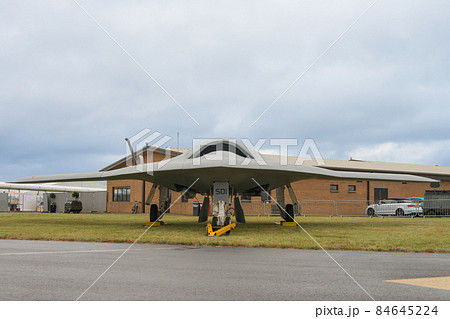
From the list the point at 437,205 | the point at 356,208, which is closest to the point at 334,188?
the point at 356,208

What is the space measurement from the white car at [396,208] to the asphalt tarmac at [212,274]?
25767mm

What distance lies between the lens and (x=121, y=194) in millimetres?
46062

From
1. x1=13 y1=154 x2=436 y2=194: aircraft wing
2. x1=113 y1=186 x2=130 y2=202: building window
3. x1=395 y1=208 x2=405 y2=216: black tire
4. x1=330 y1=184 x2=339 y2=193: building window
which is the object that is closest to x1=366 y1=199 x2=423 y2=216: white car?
x1=395 y1=208 x2=405 y2=216: black tire

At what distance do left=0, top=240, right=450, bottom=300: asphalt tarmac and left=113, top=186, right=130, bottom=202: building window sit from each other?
121 ft

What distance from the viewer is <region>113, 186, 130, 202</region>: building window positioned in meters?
45.2

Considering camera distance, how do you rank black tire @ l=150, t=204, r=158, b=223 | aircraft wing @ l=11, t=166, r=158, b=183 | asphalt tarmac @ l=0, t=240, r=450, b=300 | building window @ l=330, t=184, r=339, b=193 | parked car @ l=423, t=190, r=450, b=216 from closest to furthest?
asphalt tarmac @ l=0, t=240, r=450, b=300, aircraft wing @ l=11, t=166, r=158, b=183, black tire @ l=150, t=204, r=158, b=223, parked car @ l=423, t=190, r=450, b=216, building window @ l=330, t=184, r=339, b=193

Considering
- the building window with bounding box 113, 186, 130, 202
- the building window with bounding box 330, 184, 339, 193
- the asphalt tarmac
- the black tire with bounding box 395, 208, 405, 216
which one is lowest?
the black tire with bounding box 395, 208, 405, 216

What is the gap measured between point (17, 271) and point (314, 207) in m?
34.3

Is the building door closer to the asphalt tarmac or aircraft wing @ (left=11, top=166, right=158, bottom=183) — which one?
aircraft wing @ (left=11, top=166, right=158, bottom=183)

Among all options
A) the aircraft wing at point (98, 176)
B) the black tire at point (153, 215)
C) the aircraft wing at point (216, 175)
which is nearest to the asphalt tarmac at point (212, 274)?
the aircraft wing at point (216, 175)

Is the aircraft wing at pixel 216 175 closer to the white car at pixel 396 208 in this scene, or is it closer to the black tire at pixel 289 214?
the black tire at pixel 289 214

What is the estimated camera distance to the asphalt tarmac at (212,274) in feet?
14.5
